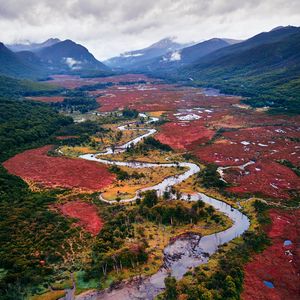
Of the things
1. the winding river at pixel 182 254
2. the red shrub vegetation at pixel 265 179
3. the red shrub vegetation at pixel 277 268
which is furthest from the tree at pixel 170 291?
the red shrub vegetation at pixel 265 179

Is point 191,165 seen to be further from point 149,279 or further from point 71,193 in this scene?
point 149,279

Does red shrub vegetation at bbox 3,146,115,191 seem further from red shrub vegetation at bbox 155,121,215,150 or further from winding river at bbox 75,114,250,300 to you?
red shrub vegetation at bbox 155,121,215,150

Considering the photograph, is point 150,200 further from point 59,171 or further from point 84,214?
point 59,171

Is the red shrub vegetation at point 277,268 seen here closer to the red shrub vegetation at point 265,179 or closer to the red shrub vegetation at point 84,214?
the red shrub vegetation at point 265,179

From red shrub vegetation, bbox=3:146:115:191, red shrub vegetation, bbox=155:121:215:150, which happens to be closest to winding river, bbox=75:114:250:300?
red shrub vegetation, bbox=3:146:115:191

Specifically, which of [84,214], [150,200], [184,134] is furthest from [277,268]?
[184,134]

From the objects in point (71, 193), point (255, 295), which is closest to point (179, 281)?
point (255, 295)
